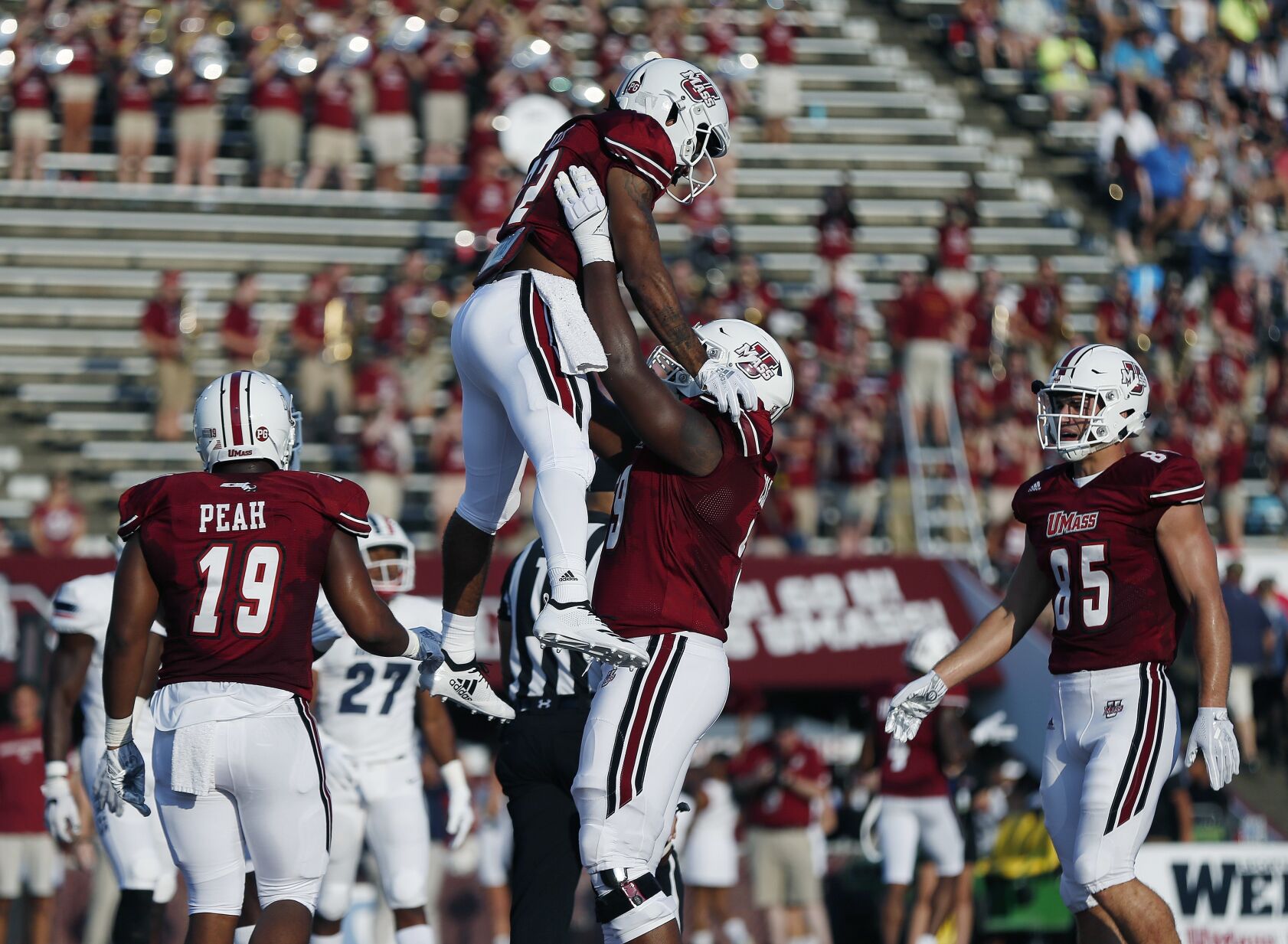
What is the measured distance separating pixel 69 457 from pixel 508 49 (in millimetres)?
6562

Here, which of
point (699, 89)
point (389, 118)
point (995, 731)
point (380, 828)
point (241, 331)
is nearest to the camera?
point (699, 89)

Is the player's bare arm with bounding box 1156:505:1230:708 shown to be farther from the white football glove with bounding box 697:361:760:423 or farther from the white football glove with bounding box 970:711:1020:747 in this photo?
the white football glove with bounding box 970:711:1020:747

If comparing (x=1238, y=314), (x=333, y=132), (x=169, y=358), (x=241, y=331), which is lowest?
(x=169, y=358)

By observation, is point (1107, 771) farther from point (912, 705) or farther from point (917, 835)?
point (917, 835)

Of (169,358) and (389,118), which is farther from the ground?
(389,118)

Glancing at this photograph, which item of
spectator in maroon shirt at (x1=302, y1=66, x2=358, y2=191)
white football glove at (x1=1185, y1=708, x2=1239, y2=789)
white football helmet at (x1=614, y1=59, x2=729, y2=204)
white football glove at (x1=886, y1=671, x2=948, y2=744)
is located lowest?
white football glove at (x1=1185, y1=708, x2=1239, y2=789)

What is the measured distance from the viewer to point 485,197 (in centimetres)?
1852

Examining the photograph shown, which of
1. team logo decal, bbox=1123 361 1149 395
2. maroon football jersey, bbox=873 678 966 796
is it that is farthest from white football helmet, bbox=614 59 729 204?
maroon football jersey, bbox=873 678 966 796

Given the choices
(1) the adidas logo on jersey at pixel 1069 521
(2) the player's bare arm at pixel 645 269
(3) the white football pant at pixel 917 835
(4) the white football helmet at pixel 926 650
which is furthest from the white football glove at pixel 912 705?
(3) the white football pant at pixel 917 835

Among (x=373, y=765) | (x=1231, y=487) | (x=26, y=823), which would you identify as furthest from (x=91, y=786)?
(x=1231, y=487)

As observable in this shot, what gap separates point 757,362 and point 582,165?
88cm

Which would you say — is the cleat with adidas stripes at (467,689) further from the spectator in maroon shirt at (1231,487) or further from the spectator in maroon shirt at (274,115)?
the spectator in maroon shirt at (274,115)

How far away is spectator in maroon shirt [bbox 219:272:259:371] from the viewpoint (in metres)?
17.0

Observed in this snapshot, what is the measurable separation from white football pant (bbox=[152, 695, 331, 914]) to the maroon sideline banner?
807 cm
